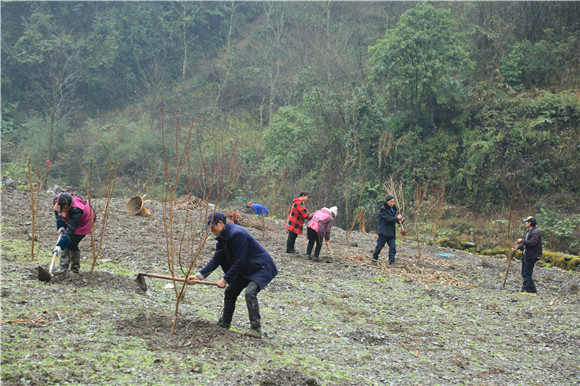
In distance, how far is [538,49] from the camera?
2598 centimetres

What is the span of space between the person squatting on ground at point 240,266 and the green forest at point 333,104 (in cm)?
779

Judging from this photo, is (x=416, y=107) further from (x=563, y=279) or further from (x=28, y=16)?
→ (x=28, y=16)

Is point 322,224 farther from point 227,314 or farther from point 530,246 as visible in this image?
point 227,314

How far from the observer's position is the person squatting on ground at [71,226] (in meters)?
6.65

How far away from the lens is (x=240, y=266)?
562 cm

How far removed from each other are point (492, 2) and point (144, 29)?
92.2 feet

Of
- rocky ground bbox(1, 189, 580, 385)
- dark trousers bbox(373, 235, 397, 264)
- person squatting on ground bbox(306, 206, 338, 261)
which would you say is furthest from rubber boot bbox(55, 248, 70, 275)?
dark trousers bbox(373, 235, 397, 264)

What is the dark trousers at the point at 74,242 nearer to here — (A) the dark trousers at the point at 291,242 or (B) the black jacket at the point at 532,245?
(A) the dark trousers at the point at 291,242

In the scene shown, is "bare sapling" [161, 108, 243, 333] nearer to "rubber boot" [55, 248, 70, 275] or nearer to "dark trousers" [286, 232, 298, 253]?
"rubber boot" [55, 248, 70, 275]

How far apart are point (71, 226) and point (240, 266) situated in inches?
104

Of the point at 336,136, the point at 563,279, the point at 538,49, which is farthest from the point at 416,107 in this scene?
the point at 563,279

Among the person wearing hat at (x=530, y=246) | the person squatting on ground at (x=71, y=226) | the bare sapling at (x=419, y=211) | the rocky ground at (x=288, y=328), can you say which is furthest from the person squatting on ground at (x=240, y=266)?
the person wearing hat at (x=530, y=246)

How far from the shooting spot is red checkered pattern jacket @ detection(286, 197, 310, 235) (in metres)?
11.3

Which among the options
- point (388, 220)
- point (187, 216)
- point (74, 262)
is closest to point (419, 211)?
point (388, 220)
